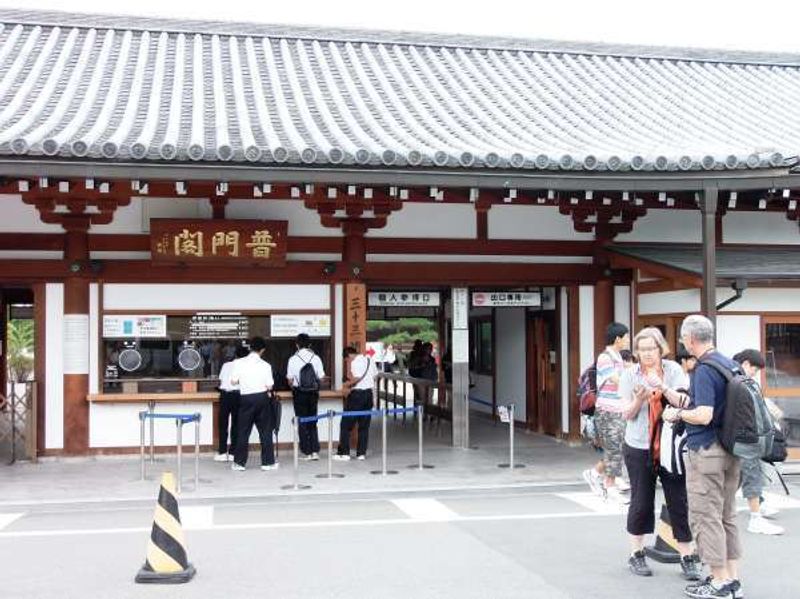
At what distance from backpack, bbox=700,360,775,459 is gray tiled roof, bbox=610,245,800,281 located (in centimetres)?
559

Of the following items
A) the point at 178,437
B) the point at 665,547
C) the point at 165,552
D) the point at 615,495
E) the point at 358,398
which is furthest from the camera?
the point at 358,398

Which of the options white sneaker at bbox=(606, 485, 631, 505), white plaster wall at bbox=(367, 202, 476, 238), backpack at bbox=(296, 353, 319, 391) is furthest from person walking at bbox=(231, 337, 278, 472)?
white sneaker at bbox=(606, 485, 631, 505)

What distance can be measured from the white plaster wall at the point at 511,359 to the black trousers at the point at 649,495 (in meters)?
9.08

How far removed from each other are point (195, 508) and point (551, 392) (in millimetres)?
6887

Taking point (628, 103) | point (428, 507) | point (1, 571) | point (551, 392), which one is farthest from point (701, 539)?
point (628, 103)

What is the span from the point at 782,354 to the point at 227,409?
714cm

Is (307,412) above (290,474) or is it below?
above

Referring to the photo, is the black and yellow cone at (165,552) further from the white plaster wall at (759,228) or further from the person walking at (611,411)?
the white plaster wall at (759,228)

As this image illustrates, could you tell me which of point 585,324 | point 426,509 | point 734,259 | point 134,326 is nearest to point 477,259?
point 585,324

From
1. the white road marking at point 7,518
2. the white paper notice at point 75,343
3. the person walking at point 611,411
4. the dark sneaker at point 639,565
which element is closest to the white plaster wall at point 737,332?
the person walking at point 611,411

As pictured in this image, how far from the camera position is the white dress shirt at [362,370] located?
1155 centimetres

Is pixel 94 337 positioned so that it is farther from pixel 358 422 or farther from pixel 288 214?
pixel 358 422

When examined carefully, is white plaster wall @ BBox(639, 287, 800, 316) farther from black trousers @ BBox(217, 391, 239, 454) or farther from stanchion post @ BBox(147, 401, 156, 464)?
stanchion post @ BBox(147, 401, 156, 464)

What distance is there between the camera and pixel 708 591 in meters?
5.58
